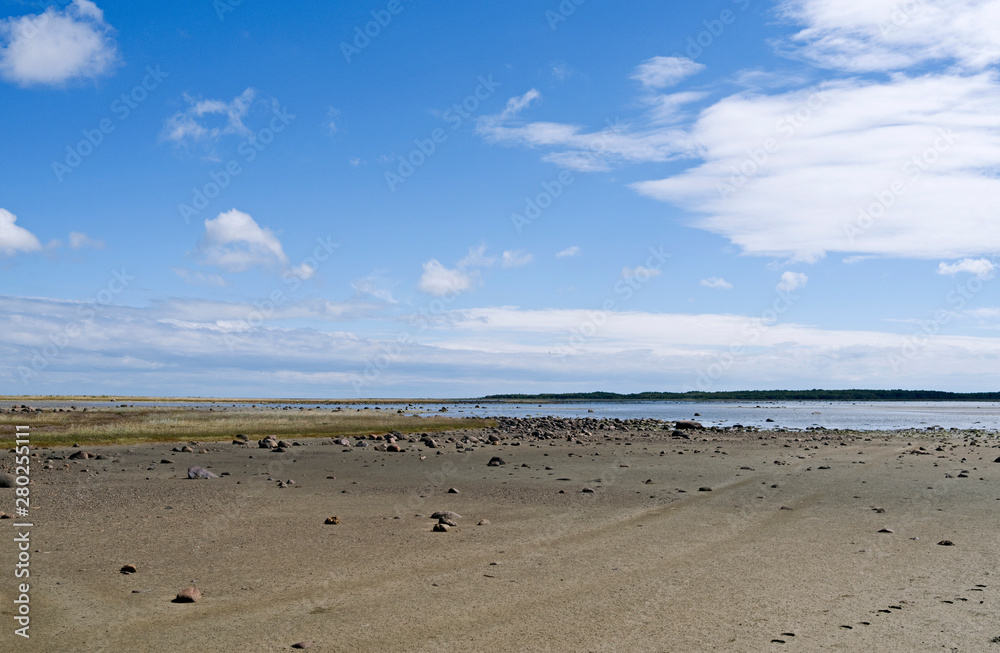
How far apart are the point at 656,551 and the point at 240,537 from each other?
6.78m

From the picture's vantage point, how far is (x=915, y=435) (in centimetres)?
4419

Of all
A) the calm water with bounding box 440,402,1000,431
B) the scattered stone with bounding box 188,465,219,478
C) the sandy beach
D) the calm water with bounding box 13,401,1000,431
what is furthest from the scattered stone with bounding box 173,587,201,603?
the calm water with bounding box 440,402,1000,431

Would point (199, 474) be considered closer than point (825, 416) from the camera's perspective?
Yes

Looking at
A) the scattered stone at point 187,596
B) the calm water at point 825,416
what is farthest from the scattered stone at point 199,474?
the calm water at point 825,416

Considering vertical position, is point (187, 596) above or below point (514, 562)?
above

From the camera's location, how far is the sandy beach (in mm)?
7219

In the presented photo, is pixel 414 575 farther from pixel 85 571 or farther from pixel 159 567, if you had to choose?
pixel 85 571

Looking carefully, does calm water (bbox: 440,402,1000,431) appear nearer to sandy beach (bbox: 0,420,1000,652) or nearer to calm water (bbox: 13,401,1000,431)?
calm water (bbox: 13,401,1000,431)

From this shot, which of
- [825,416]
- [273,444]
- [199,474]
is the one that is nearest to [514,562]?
[199,474]

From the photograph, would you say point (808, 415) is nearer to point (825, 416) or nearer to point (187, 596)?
point (825, 416)

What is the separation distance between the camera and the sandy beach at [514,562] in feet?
23.7

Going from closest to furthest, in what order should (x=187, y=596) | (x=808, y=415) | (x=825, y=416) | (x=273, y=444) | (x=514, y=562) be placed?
(x=187, y=596) < (x=514, y=562) < (x=273, y=444) < (x=825, y=416) < (x=808, y=415)

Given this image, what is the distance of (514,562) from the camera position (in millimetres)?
10305

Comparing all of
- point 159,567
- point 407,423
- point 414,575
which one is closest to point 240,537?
point 159,567
